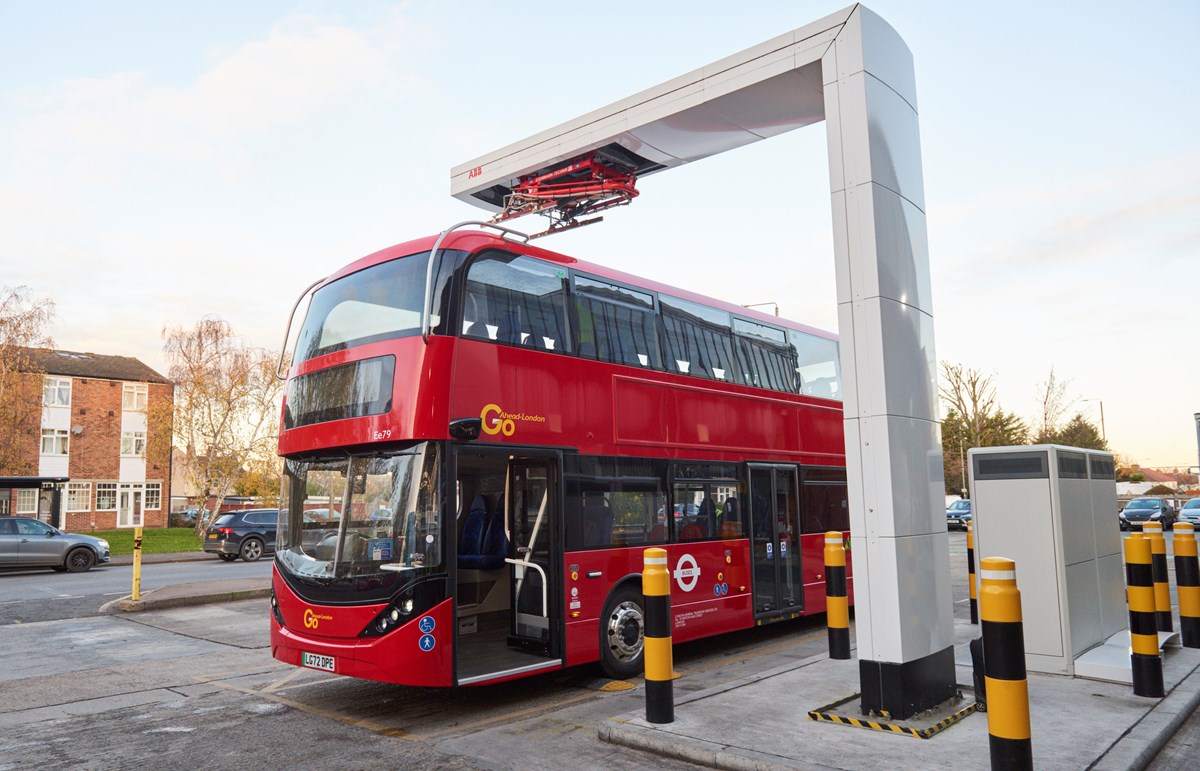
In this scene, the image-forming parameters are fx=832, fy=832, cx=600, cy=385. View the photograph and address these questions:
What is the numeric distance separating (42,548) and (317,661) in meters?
19.1

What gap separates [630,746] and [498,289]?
4171mm

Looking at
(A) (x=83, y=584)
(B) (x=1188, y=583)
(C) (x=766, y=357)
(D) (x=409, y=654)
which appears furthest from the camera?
(A) (x=83, y=584)

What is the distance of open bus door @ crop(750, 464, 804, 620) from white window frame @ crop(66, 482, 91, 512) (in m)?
48.7

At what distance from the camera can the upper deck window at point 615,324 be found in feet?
28.7

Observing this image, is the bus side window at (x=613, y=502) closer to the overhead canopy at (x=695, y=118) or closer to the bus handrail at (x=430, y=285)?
the bus handrail at (x=430, y=285)

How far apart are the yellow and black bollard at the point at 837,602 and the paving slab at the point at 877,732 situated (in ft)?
2.89

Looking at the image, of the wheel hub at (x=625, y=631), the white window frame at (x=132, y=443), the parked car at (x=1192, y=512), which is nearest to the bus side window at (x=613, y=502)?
the wheel hub at (x=625, y=631)

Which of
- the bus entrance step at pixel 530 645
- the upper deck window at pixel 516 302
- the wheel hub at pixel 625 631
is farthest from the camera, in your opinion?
the wheel hub at pixel 625 631

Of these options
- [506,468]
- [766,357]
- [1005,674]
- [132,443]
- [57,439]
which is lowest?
[1005,674]

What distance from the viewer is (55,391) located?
47469mm

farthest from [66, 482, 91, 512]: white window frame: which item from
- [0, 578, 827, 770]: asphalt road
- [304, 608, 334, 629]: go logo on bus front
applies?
[304, 608, 334, 629]: go logo on bus front

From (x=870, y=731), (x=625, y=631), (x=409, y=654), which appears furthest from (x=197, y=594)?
(x=870, y=731)

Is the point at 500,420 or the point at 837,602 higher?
the point at 500,420

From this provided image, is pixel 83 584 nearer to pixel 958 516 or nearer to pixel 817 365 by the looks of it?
pixel 817 365
